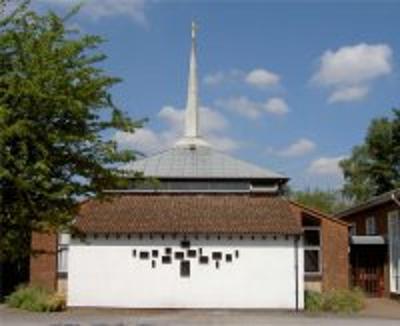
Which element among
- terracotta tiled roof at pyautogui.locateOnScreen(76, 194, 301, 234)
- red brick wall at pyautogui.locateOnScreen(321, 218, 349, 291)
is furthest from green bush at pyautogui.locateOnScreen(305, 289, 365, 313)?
terracotta tiled roof at pyautogui.locateOnScreen(76, 194, 301, 234)

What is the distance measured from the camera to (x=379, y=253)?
41.2m

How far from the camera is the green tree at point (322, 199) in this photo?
280 ft

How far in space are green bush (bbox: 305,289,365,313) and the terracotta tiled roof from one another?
2674 millimetres

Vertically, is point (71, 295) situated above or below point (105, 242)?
below

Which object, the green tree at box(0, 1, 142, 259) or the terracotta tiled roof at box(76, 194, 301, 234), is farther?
the terracotta tiled roof at box(76, 194, 301, 234)

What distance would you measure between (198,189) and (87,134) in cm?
2064

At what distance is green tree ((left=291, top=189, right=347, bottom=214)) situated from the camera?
280 ft

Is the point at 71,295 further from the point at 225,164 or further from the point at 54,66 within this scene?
the point at 54,66

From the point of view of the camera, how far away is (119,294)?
3247 centimetres

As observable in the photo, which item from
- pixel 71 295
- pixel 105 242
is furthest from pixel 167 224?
pixel 71 295

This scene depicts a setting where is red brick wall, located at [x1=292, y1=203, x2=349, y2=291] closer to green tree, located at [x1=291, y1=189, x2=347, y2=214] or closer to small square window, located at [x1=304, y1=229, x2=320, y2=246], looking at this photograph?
small square window, located at [x1=304, y1=229, x2=320, y2=246]

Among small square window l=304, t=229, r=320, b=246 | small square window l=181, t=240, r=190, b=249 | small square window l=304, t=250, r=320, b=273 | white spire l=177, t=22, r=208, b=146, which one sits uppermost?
white spire l=177, t=22, r=208, b=146

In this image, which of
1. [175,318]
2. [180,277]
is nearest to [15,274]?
[180,277]

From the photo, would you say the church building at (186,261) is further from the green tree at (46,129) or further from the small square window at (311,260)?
the green tree at (46,129)
